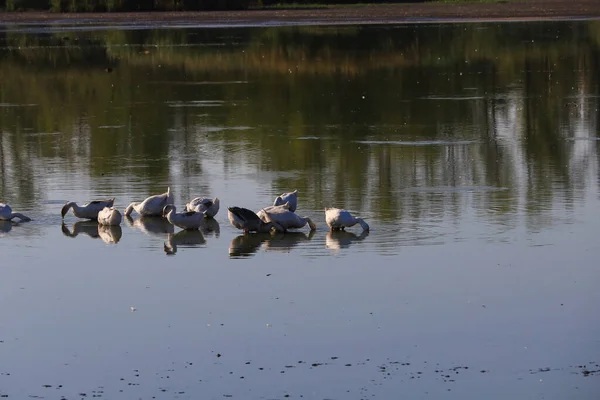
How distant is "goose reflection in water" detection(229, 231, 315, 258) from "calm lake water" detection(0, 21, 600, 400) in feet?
0.14

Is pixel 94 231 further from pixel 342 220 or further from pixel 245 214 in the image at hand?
pixel 342 220

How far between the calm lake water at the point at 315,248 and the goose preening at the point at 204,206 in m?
0.16

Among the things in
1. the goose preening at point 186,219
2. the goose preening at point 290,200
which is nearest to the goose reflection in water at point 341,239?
the goose preening at point 290,200

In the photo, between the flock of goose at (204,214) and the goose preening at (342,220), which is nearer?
the goose preening at (342,220)

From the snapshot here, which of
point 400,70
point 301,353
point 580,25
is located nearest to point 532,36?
point 580,25

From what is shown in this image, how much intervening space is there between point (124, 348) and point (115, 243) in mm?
4182

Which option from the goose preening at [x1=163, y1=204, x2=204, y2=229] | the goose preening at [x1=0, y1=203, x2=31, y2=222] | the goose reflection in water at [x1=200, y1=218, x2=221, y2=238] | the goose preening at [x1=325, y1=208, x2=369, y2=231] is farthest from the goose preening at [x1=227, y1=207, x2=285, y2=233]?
the goose preening at [x1=0, y1=203, x2=31, y2=222]

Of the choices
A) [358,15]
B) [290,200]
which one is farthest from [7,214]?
[358,15]

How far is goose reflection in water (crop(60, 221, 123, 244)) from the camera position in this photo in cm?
1479

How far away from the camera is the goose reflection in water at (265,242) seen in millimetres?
13852

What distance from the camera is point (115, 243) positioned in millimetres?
14453

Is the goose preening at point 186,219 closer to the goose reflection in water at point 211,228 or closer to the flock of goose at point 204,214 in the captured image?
the flock of goose at point 204,214

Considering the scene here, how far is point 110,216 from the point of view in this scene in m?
15.2

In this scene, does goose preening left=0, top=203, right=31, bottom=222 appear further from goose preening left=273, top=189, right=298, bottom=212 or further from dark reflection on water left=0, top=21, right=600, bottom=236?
goose preening left=273, top=189, right=298, bottom=212
